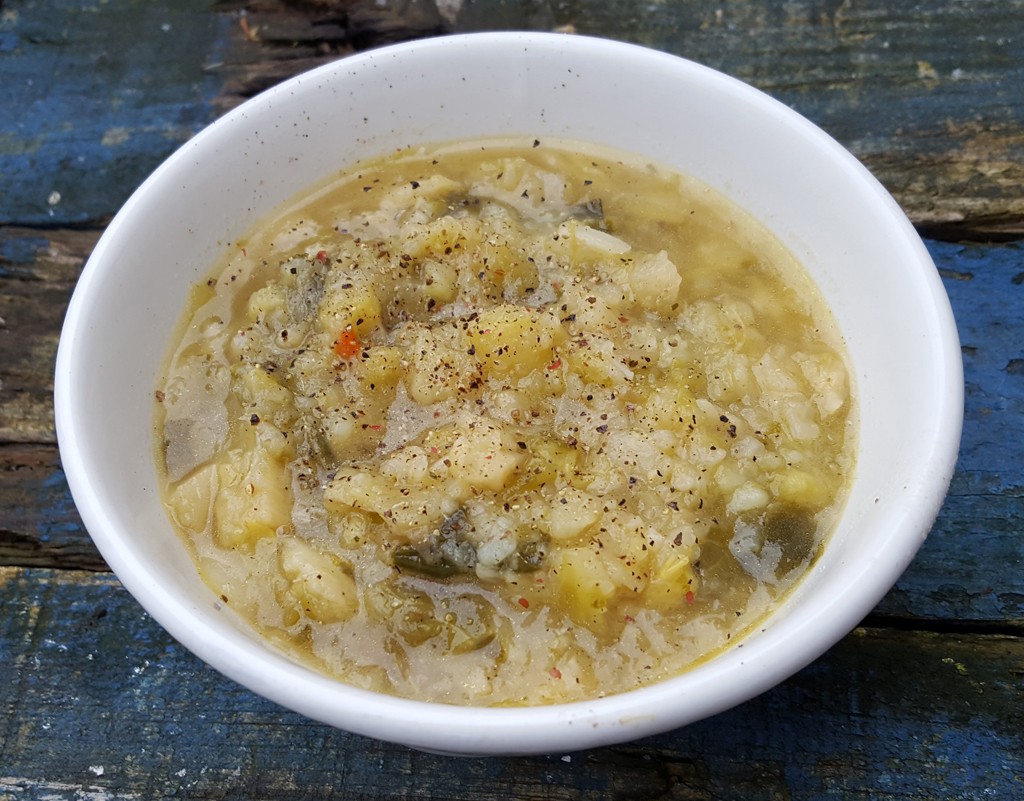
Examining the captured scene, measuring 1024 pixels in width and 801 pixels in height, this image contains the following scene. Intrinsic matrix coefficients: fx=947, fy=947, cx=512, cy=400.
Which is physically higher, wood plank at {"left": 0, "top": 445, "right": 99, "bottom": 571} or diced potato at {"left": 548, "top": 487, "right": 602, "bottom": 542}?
diced potato at {"left": 548, "top": 487, "right": 602, "bottom": 542}

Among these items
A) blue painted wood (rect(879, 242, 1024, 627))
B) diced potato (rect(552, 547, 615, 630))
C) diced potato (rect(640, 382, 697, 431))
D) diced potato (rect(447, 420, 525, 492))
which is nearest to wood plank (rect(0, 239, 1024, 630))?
blue painted wood (rect(879, 242, 1024, 627))

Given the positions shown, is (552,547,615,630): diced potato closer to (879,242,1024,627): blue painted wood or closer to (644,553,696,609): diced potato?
(644,553,696,609): diced potato

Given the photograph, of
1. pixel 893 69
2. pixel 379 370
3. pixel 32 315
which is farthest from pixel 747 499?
pixel 32 315

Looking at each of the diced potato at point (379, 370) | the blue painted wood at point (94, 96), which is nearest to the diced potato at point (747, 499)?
the diced potato at point (379, 370)

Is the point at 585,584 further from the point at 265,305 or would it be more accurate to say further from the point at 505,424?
the point at 265,305

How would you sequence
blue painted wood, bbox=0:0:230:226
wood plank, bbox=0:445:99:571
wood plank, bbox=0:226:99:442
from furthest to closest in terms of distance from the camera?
blue painted wood, bbox=0:0:230:226, wood plank, bbox=0:226:99:442, wood plank, bbox=0:445:99:571

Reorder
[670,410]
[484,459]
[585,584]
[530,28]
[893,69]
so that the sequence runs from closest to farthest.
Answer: [585,584] → [484,459] → [670,410] → [893,69] → [530,28]
